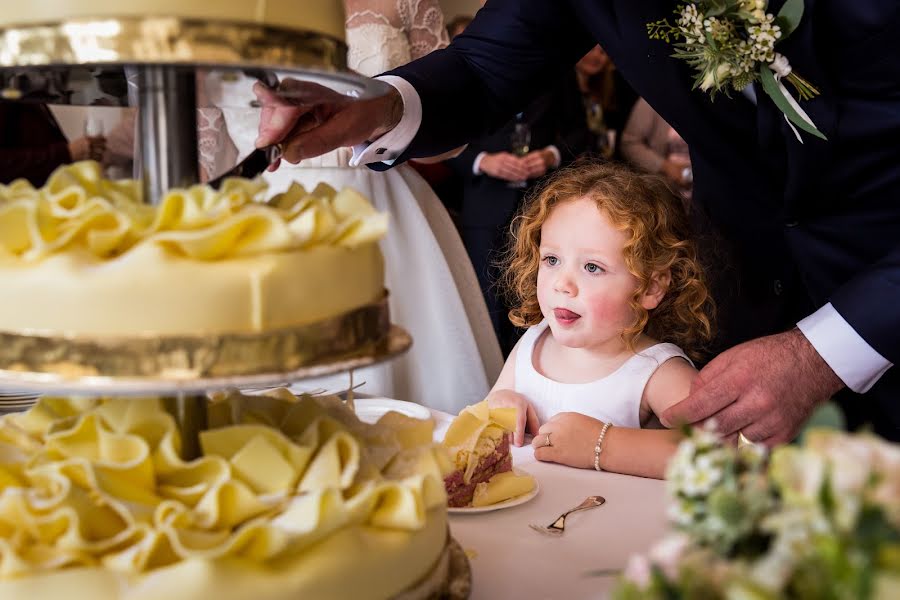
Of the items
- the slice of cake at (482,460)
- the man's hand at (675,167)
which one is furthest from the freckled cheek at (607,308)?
the man's hand at (675,167)

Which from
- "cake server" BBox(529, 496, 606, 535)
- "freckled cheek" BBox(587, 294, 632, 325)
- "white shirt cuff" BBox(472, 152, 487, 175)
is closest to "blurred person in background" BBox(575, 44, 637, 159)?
"white shirt cuff" BBox(472, 152, 487, 175)

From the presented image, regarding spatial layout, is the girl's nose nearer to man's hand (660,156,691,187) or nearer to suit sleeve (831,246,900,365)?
suit sleeve (831,246,900,365)

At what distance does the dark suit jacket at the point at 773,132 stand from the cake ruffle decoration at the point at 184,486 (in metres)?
1.12

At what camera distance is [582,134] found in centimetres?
535

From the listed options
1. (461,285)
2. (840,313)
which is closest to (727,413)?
(840,313)

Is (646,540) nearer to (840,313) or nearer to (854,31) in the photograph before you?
(840,313)

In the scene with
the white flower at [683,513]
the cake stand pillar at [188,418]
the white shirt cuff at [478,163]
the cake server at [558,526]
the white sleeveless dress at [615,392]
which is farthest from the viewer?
the white shirt cuff at [478,163]

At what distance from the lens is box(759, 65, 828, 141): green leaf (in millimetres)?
1681

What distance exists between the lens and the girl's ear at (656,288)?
86.3 inches

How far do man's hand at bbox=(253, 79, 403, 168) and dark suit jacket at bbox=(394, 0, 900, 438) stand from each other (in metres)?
0.22

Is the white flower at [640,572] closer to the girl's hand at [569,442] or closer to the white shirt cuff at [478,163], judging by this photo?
the girl's hand at [569,442]

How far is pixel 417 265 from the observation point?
11.2ft

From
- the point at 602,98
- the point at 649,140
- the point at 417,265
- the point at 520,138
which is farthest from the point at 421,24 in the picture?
the point at 649,140

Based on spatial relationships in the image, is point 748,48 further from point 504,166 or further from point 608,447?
point 504,166
